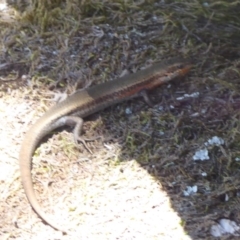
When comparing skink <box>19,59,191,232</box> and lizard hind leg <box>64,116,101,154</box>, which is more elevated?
skink <box>19,59,191,232</box>

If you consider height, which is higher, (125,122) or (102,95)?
(102,95)

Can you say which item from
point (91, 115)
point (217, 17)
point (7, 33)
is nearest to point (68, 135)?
point (91, 115)

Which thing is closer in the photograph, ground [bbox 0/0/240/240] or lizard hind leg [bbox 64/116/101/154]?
ground [bbox 0/0/240/240]

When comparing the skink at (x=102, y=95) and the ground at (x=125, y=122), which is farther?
the skink at (x=102, y=95)

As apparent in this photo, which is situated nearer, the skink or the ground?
the ground

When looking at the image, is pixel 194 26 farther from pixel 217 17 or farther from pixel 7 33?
pixel 7 33
